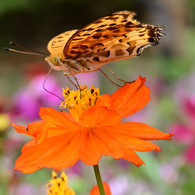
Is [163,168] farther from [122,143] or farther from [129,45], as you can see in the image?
[122,143]

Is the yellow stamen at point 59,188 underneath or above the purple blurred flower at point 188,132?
above

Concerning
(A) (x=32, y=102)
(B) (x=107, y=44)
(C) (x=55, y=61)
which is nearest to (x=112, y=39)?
(B) (x=107, y=44)

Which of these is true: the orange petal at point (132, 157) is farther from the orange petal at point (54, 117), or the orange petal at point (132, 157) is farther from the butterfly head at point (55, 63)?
the butterfly head at point (55, 63)

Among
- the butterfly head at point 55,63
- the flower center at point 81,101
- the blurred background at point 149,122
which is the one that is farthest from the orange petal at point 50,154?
the blurred background at point 149,122

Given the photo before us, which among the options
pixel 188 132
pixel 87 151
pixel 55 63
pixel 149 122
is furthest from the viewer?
pixel 149 122

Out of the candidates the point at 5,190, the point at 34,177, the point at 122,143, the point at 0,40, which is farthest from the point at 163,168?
the point at 0,40

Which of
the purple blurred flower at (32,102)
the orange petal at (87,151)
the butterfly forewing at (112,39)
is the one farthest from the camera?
the purple blurred flower at (32,102)

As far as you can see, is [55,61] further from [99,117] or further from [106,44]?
[99,117]

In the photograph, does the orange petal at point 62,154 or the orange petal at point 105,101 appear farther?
the orange petal at point 105,101
